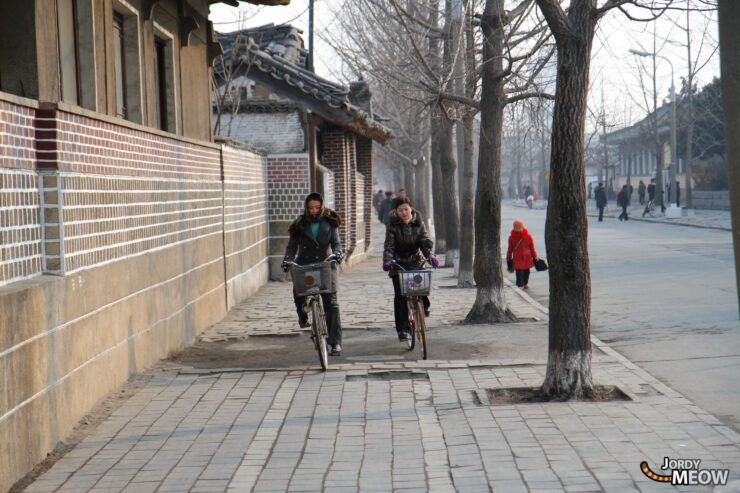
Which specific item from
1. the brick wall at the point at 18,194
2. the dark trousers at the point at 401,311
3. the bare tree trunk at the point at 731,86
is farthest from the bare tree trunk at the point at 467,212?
the bare tree trunk at the point at 731,86

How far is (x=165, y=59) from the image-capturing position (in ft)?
37.9

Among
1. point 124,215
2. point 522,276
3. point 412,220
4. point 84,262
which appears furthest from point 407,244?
point 522,276

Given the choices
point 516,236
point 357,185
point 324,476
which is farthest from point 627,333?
point 357,185

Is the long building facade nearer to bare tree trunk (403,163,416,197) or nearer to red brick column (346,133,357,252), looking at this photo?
red brick column (346,133,357,252)

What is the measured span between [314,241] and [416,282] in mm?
1124

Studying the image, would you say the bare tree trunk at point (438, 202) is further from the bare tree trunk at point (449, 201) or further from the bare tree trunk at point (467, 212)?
the bare tree trunk at point (467, 212)

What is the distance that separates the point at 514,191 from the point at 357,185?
83097mm

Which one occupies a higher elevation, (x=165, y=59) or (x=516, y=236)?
(x=165, y=59)

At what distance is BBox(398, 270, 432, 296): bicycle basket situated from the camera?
29.5ft

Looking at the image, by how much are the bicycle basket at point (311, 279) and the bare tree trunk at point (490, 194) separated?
11.3 ft

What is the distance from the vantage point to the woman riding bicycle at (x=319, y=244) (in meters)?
8.86

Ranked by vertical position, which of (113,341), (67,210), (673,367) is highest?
(67,210)

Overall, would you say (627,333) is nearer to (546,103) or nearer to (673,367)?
(673,367)

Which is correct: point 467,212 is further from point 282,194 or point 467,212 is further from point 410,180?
point 410,180
